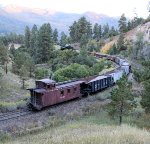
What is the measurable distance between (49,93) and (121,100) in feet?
32.8

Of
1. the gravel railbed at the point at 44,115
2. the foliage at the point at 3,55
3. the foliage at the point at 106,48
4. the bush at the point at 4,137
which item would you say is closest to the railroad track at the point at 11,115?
the gravel railbed at the point at 44,115

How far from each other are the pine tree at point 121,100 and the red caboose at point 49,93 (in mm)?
8826

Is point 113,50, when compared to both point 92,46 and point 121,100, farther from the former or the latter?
point 121,100

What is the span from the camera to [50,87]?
34.3m

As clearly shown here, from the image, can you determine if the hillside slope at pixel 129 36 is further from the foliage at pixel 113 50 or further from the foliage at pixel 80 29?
the foliage at pixel 80 29

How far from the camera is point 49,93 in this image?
1324 inches

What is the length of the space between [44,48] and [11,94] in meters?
44.7

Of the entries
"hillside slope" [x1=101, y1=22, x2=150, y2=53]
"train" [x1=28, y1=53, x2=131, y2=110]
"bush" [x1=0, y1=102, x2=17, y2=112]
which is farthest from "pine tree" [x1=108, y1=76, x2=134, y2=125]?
"hillside slope" [x1=101, y1=22, x2=150, y2=53]

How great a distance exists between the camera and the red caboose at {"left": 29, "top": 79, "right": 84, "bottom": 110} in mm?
→ 32856

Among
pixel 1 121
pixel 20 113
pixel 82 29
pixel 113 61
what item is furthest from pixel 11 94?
pixel 82 29

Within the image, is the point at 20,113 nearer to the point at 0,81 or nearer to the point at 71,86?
the point at 71,86

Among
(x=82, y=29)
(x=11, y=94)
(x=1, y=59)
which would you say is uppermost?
(x=82, y=29)

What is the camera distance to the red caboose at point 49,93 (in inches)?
1294

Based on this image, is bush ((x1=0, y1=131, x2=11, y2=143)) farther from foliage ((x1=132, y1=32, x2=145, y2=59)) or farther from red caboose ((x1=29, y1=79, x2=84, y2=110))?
foliage ((x1=132, y1=32, x2=145, y2=59))
